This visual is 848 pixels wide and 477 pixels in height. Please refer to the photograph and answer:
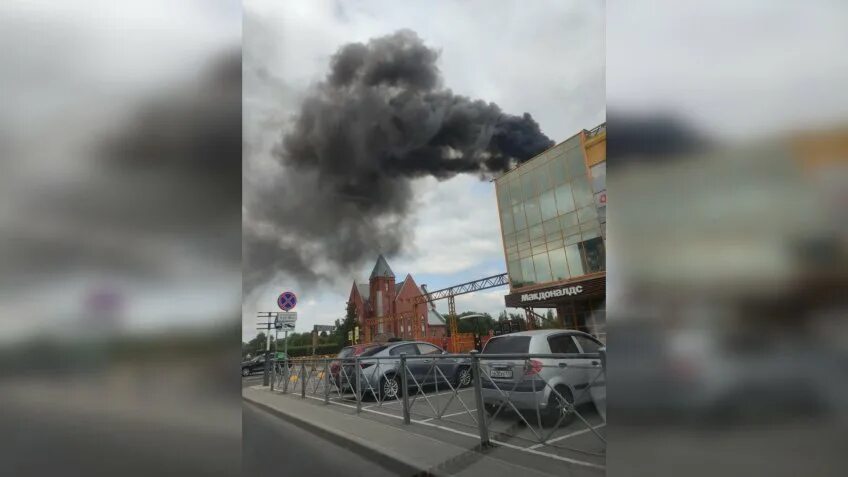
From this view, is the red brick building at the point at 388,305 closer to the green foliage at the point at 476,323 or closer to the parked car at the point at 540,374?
the green foliage at the point at 476,323

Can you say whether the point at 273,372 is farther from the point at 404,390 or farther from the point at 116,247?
the point at 404,390

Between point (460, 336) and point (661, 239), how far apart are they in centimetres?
124

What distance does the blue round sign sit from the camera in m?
1.47

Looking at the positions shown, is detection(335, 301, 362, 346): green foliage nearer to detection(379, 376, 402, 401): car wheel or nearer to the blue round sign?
the blue round sign

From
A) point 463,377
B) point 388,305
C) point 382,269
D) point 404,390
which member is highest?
point 382,269

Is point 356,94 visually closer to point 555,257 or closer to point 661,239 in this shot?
point 555,257

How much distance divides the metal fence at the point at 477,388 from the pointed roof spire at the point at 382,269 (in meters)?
0.53

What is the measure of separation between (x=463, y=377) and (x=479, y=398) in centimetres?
20

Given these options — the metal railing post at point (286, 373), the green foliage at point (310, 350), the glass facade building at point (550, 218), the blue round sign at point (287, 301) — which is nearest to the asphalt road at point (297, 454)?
the metal railing post at point (286, 373)

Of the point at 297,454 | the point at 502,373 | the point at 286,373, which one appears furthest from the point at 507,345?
the point at 297,454

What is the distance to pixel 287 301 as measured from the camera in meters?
1.51

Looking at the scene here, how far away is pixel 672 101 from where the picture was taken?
84 centimetres

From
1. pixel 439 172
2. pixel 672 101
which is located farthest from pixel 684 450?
pixel 439 172

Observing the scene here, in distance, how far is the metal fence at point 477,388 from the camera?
A: 1.98 metres
